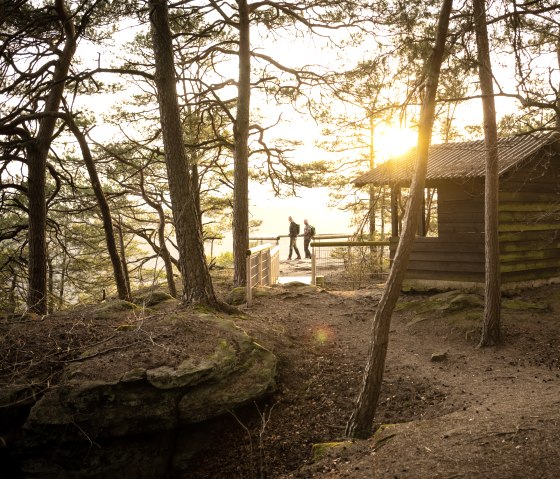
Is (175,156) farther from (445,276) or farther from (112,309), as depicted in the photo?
(445,276)

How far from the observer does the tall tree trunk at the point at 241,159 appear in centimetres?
1228

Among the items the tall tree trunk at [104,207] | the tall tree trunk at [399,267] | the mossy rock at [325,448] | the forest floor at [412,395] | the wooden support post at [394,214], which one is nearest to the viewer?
the forest floor at [412,395]

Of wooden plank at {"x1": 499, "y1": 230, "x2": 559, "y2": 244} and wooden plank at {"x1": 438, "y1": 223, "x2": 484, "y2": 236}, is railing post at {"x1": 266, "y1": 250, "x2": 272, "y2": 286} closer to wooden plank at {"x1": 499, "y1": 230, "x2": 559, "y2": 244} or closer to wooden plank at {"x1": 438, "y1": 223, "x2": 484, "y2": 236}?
wooden plank at {"x1": 438, "y1": 223, "x2": 484, "y2": 236}

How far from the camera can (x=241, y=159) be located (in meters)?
12.6

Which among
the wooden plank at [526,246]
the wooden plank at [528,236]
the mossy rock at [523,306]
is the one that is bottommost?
the mossy rock at [523,306]

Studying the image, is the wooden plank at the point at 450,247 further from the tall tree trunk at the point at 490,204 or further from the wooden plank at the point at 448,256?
the tall tree trunk at the point at 490,204

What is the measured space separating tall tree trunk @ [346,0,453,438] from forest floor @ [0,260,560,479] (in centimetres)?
29

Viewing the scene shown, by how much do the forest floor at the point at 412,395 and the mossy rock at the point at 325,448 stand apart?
5 centimetres

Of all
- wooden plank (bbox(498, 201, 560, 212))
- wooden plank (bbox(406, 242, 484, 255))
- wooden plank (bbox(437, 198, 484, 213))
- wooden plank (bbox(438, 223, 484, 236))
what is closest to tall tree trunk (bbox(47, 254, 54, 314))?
wooden plank (bbox(406, 242, 484, 255))

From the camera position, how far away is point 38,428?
5.70 meters

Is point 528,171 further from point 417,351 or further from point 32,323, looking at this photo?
point 32,323

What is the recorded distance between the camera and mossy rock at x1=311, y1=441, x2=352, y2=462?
518 centimetres

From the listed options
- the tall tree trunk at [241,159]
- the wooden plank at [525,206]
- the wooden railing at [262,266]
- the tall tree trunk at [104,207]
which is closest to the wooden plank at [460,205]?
the wooden plank at [525,206]

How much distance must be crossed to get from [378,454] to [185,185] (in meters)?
5.32
